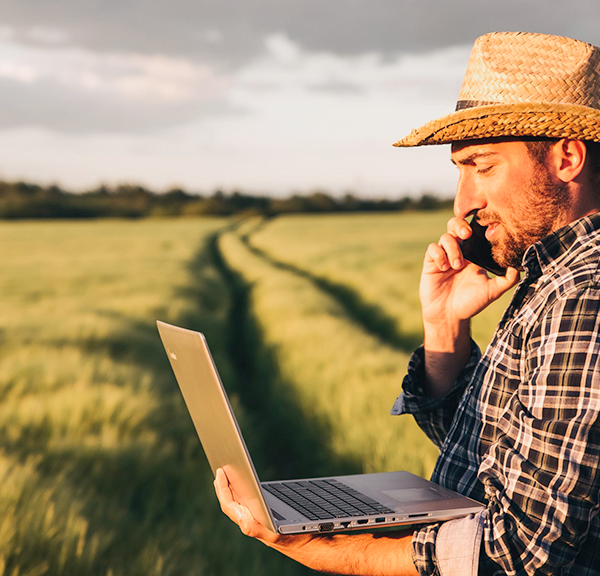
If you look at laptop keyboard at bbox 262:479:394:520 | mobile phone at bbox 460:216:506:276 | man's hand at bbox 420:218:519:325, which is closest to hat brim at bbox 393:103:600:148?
mobile phone at bbox 460:216:506:276

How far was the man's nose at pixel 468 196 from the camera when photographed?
5.51 feet

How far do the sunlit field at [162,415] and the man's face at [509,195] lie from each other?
1.75 m

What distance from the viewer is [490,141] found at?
1647mm

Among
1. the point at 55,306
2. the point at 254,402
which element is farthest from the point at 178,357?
the point at 55,306

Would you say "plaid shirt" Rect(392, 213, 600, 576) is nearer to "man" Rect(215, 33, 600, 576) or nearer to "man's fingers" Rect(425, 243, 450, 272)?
"man" Rect(215, 33, 600, 576)

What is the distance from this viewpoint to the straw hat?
5.08 feet

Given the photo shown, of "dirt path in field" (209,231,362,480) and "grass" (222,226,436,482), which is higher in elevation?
"grass" (222,226,436,482)

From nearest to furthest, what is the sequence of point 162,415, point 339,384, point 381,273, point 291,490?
point 291,490 → point 162,415 → point 339,384 → point 381,273

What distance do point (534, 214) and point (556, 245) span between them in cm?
9

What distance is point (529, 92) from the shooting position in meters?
1.64

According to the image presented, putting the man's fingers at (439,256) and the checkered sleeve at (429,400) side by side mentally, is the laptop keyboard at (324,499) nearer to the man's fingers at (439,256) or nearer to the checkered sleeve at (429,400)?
the checkered sleeve at (429,400)

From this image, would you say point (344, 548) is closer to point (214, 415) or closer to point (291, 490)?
point (291, 490)

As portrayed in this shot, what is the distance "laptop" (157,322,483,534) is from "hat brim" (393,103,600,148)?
804 millimetres

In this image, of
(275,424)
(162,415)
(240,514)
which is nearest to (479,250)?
(240,514)
